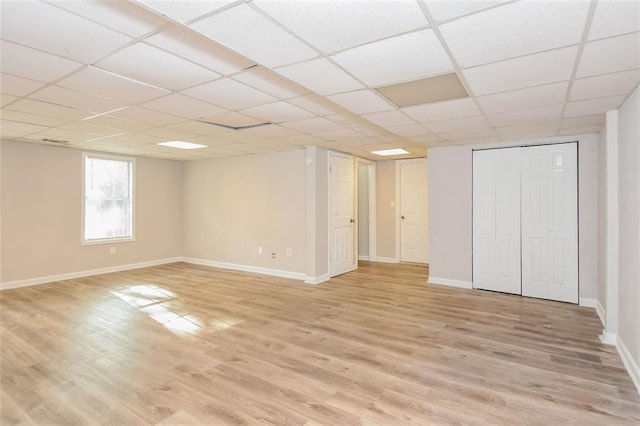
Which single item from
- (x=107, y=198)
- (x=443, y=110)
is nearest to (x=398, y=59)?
(x=443, y=110)

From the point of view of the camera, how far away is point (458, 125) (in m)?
4.14

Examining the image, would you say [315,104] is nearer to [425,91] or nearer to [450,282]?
[425,91]

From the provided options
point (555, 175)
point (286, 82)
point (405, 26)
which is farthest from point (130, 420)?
point (555, 175)

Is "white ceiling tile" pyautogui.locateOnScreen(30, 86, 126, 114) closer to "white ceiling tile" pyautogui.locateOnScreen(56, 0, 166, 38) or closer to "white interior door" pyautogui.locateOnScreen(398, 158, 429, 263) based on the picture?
"white ceiling tile" pyautogui.locateOnScreen(56, 0, 166, 38)

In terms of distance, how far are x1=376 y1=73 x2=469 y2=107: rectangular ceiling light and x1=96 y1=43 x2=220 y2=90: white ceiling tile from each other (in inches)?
57.9

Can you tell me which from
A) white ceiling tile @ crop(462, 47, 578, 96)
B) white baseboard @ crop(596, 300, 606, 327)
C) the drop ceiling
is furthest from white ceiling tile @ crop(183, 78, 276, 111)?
white baseboard @ crop(596, 300, 606, 327)

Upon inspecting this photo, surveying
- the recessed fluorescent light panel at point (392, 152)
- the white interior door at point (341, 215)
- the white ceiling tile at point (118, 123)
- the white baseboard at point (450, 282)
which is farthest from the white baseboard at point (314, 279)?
the white ceiling tile at point (118, 123)

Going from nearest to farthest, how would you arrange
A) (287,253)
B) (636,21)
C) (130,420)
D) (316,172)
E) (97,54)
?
(636,21) < (130,420) < (97,54) < (316,172) < (287,253)

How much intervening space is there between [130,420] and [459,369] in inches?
97.0

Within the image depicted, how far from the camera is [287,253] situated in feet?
21.1

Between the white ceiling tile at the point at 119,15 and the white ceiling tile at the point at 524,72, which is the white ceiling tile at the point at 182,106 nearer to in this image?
the white ceiling tile at the point at 119,15

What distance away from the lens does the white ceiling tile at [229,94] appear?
2908mm

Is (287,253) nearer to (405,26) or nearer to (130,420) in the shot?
(130,420)

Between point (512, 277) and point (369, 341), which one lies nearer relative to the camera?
point (369, 341)
